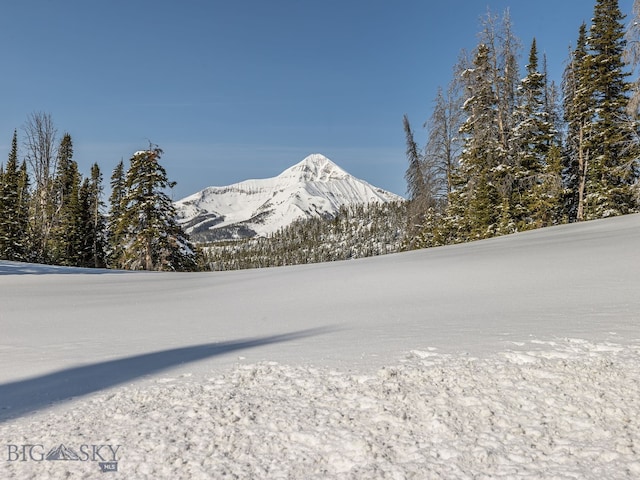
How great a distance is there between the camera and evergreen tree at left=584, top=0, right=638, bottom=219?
2039cm

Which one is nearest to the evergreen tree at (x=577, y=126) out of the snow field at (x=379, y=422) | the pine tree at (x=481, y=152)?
the pine tree at (x=481, y=152)

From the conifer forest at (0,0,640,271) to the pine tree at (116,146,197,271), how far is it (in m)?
0.06

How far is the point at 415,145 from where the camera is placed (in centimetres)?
2823

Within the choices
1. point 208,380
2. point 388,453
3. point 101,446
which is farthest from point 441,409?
point 101,446

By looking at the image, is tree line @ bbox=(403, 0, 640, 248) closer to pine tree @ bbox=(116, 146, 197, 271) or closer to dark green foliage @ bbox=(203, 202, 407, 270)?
pine tree @ bbox=(116, 146, 197, 271)

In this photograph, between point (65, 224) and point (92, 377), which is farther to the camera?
point (65, 224)

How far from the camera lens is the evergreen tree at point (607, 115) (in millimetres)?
20391

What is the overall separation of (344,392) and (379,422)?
0.42m

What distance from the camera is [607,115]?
21.8 metres

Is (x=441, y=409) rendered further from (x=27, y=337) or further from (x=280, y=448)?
(x=27, y=337)

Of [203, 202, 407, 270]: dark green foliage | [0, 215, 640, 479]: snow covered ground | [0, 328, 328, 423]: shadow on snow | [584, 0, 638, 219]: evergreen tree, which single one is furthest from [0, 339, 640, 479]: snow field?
[203, 202, 407, 270]: dark green foliage

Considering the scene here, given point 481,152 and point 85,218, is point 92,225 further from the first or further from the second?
point 481,152

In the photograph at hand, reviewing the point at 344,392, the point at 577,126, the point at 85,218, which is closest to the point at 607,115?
the point at 577,126

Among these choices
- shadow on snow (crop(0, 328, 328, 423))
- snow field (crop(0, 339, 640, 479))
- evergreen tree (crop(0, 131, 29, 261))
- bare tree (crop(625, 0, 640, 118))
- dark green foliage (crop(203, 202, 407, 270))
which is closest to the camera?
snow field (crop(0, 339, 640, 479))
